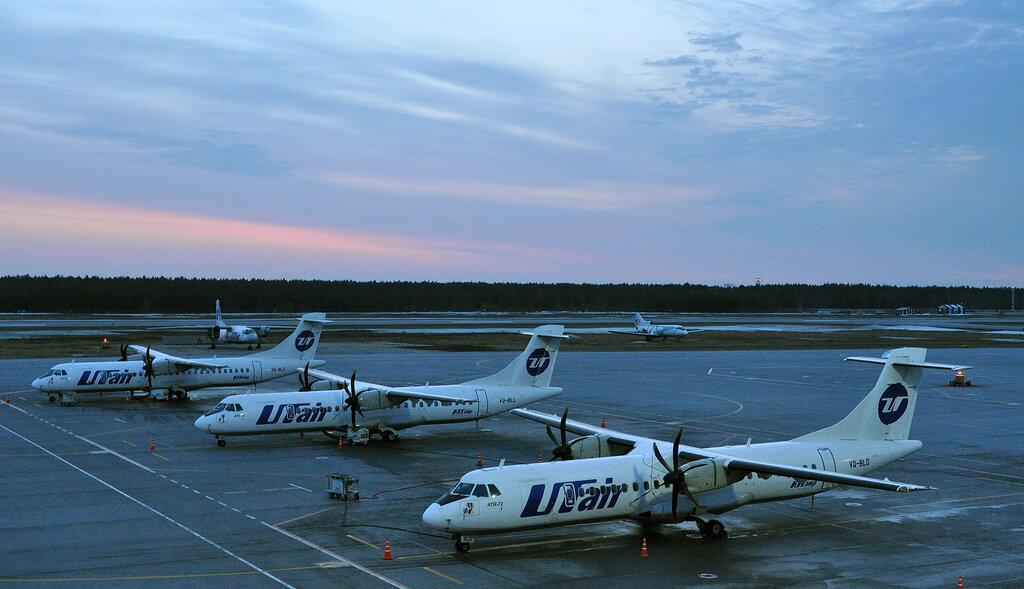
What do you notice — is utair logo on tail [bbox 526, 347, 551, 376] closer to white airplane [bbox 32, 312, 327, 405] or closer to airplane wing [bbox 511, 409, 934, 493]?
airplane wing [bbox 511, 409, 934, 493]

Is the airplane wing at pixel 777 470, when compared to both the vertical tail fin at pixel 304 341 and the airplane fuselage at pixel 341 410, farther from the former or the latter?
the vertical tail fin at pixel 304 341

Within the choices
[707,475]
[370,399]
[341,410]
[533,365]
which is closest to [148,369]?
[341,410]

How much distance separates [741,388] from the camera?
71.5 m

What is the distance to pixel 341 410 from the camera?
47.7m

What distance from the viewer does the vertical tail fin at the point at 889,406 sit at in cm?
3353

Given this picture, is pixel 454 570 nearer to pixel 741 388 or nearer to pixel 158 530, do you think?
pixel 158 530

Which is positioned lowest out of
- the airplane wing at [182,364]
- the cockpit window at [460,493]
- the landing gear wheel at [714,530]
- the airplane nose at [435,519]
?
the landing gear wheel at [714,530]

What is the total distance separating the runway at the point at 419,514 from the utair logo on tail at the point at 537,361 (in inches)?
138

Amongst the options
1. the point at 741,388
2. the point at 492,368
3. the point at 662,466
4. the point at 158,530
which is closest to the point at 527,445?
the point at 662,466

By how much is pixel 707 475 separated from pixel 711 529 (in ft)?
5.39

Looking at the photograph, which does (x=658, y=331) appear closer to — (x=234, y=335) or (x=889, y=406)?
(x=234, y=335)

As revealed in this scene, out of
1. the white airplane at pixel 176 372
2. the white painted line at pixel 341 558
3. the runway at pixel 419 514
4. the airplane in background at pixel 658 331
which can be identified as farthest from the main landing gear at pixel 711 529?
the airplane in background at pixel 658 331

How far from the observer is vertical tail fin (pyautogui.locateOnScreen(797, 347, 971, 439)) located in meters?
33.5

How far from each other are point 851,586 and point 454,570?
10412 mm
